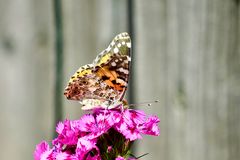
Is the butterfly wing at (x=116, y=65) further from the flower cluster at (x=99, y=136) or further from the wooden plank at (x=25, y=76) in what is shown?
the wooden plank at (x=25, y=76)

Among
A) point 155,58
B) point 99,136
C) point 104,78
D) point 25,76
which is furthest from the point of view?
point 25,76

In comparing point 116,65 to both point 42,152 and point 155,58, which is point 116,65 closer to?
point 42,152

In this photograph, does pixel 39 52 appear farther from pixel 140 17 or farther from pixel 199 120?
pixel 199 120

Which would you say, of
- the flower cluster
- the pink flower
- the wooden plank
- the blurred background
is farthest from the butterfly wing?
the wooden plank

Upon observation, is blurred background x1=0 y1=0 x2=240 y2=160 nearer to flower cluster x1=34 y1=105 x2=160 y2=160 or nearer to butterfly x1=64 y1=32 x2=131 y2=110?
butterfly x1=64 y1=32 x2=131 y2=110

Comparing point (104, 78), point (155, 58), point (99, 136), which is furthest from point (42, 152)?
point (155, 58)

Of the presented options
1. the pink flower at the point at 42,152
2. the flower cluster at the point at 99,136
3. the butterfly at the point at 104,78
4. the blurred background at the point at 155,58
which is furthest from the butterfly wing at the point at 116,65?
the blurred background at the point at 155,58

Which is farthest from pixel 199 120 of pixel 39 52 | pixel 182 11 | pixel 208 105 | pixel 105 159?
pixel 105 159

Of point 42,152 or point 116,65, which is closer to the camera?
point 42,152
